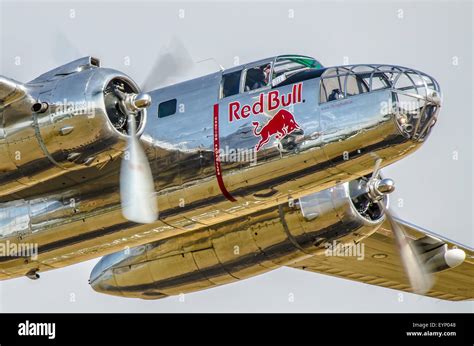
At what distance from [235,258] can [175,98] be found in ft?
11.2

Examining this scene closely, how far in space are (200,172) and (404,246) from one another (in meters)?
5.46

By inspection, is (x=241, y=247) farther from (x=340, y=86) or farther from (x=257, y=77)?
(x=340, y=86)

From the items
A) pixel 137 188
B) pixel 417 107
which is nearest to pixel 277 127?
pixel 417 107

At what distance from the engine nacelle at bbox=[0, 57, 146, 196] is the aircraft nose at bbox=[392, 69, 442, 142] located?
3.73 metres

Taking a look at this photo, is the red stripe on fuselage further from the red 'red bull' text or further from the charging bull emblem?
the charging bull emblem

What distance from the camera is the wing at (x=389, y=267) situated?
19.7 meters

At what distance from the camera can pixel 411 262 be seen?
19.5m

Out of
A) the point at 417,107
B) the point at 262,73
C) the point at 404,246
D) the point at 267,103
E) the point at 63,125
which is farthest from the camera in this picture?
the point at 404,246

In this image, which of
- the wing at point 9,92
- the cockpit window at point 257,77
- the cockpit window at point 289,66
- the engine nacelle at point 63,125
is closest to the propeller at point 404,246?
the cockpit window at point 289,66

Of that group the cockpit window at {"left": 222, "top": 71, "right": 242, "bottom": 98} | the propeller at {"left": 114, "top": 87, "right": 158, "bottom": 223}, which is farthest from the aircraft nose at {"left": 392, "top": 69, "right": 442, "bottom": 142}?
the propeller at {"left": 114, "top": 87, "right": 158, "bottom": 223}

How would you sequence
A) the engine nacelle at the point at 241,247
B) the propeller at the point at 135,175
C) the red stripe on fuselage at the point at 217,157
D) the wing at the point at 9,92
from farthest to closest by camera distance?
the engine nacelle at the point at 241,247 → the red stripe on fuselage at the point at 217,157 → the propeller at the point at 135,175 → the wing at the point at 9,92

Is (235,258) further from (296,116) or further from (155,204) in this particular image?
(296,116)

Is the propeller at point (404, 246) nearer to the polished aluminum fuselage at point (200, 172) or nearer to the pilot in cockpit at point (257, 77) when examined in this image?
the polished aluminum fuselage at point (200, 172)

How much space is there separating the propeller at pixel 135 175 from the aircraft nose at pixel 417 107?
11.6 ft
